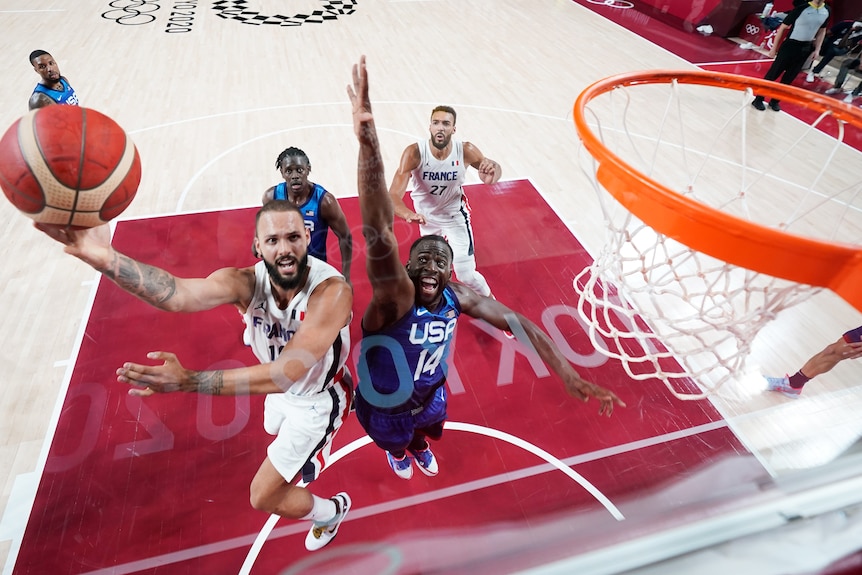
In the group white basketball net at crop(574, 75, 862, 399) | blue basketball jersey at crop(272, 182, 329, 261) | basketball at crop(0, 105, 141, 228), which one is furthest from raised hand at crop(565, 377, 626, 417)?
basketball at crop(0, 105, 141, 228)

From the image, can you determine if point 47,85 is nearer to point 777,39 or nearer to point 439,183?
point 439,183

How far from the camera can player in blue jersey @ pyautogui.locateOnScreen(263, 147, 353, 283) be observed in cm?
287

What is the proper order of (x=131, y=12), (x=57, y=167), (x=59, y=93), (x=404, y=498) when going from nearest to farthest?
1. (x=57, y=167)
2. (x=404, y=498)
3. (x=59, y=93)
4. (x=131, y=12)

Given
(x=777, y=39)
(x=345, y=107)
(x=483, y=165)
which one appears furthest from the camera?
(x=777, y=39)

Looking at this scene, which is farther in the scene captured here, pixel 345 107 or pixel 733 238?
pixel 345 107

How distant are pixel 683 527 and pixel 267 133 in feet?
18.7

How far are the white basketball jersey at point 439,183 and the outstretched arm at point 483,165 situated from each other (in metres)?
0.08

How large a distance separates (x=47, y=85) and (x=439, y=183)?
338 centimetres

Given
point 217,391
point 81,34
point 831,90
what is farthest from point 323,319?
point 81,34

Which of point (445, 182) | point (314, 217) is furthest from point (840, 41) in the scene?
point (314, 217)

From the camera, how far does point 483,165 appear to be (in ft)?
11.1

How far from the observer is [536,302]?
12.1ft

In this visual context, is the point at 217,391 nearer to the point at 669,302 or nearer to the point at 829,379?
the point at 669,302

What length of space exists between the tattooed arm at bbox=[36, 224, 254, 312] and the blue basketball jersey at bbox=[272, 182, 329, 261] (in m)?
0.88
